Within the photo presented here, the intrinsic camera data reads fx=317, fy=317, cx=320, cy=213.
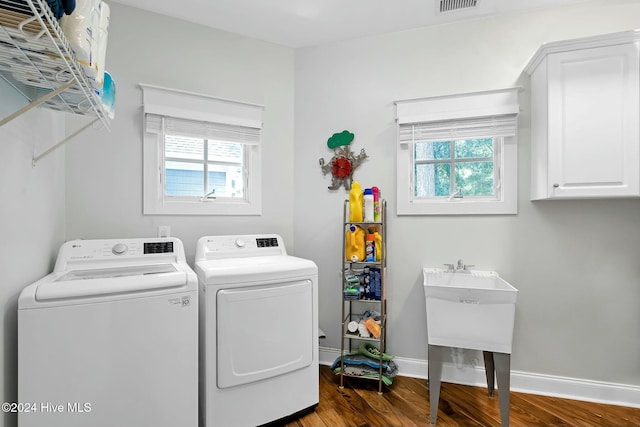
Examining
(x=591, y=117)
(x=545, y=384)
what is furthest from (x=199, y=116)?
(x=545, y=384)

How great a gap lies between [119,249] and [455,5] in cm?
261

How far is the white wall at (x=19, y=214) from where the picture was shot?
122 centimetres

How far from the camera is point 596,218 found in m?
2.05

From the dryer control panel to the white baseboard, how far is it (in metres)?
1.26

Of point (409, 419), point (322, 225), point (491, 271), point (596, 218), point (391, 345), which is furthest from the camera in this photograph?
point (322, 225)

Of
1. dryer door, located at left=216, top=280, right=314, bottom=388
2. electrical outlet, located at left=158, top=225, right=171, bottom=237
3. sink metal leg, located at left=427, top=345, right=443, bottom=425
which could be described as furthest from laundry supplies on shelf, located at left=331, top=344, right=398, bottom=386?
electrical outlet, located at left=158, top=225, right=171, bottom=237

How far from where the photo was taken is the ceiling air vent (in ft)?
6.79

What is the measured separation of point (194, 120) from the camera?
2.28m

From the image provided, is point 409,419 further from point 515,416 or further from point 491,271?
point 491,271

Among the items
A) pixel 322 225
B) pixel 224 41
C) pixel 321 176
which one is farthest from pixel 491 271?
pixel 224 41

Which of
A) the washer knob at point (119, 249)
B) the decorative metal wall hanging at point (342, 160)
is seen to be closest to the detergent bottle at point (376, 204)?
the decorative metal wall hanging at point (342, 160)

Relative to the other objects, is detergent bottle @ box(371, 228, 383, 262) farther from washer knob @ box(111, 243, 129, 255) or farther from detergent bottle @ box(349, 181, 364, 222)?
washer knob @ box(111, 243, 129, 255)

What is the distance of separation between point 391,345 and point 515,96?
6.52 ft

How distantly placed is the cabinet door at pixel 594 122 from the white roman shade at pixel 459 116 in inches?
11.6
